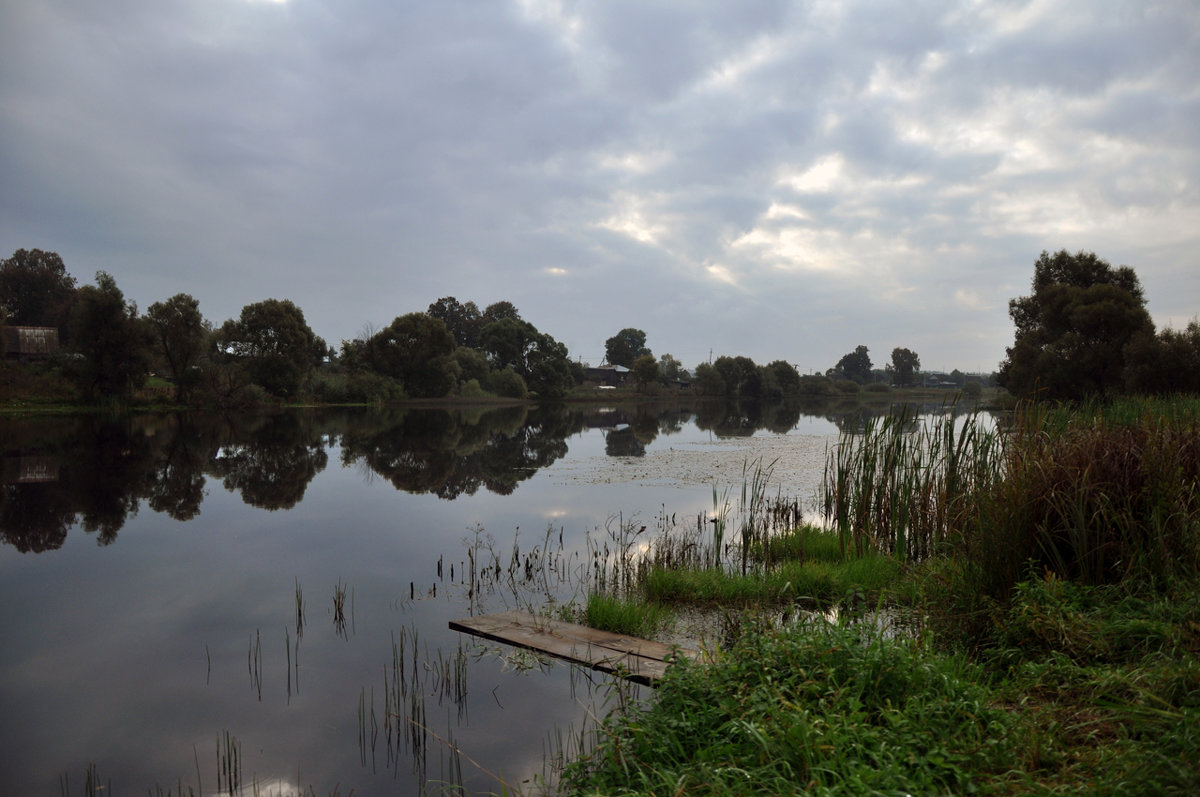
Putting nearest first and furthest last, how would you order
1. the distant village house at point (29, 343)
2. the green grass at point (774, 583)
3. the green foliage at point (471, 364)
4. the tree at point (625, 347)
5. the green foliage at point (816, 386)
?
the green grass at point (774, 583), the distant village house at point (29, 343), the green foliage at point (471, 364), the green foliage at point (816, 386), the tree at point (625, 347)

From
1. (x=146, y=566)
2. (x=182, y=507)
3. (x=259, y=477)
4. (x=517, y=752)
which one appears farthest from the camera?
(x=259, y=477)

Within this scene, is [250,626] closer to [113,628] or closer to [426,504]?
[113,628]

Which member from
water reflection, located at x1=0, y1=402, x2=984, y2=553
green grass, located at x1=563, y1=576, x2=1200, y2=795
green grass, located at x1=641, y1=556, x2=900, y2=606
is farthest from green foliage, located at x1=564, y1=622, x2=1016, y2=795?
water reflection, located at x1=0, y1=402, x2=984, y2=553

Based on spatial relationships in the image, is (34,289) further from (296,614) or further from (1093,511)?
(1093,511)

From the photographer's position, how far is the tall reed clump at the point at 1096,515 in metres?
5.63

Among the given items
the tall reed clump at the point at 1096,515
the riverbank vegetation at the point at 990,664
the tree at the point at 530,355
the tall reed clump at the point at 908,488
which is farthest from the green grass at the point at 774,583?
the tree at the point at 530,355

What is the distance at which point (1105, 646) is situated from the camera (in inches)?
179

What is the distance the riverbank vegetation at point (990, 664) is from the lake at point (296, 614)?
104 centimetres

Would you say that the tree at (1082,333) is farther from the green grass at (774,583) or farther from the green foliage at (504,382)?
the green foliage at (504,382)

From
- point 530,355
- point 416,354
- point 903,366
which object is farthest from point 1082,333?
point 903,366

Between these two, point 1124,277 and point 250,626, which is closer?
point 250,626

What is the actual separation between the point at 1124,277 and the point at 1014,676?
42003 mm

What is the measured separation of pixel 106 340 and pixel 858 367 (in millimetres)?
131119

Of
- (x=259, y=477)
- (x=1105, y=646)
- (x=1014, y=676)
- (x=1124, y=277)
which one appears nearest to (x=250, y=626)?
(x=1014, y=676)
